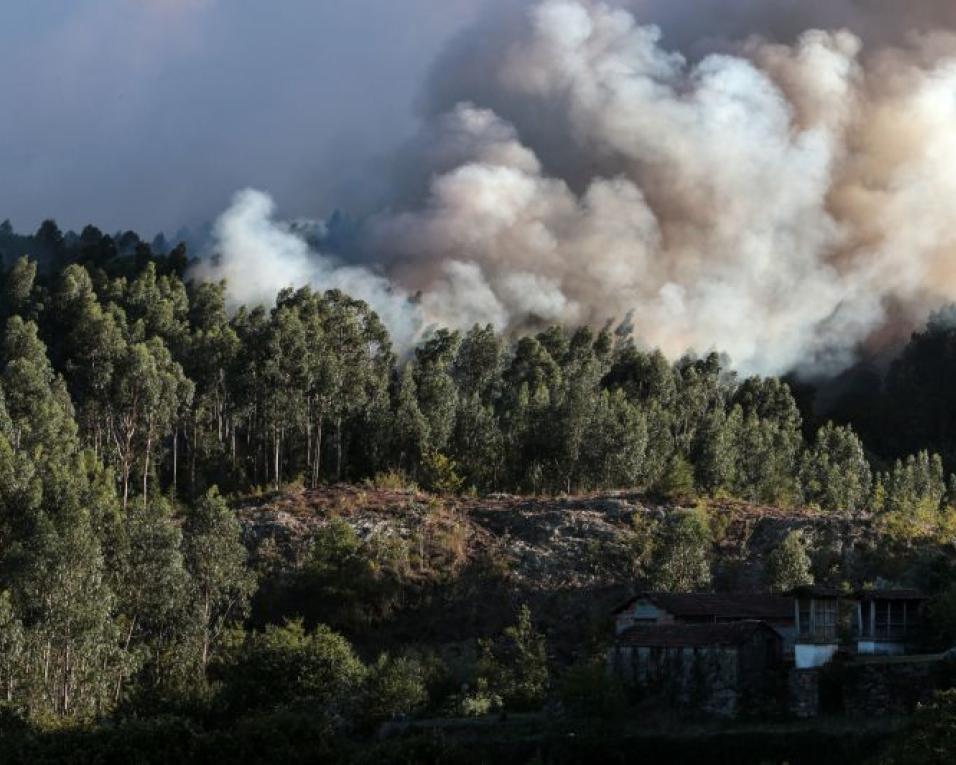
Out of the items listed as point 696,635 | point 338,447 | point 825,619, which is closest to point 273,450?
point 338,447

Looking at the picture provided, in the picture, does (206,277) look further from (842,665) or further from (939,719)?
(939,719)

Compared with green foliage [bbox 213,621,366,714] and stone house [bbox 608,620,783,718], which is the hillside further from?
green foliage [bbox 213,621,366,714]

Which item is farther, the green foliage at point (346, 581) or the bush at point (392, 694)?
the green foliage at point (346, 581)

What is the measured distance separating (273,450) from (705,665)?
47.9m

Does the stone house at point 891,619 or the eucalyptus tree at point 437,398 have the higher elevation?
the eucalyptus tree at point 437,398

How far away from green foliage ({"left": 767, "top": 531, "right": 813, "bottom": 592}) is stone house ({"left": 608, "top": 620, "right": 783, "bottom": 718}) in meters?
15.3

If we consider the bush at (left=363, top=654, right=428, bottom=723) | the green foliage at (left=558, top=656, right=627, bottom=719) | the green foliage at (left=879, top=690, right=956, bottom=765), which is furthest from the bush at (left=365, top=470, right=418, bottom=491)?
the green foliage at (left=879, top=690, right=956, bottom=765)

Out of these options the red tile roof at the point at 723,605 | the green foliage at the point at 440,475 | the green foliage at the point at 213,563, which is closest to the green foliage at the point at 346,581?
the green foliage at the point at 213,563

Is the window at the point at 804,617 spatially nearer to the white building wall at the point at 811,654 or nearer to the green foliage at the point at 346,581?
the white building wall at the point at 811,654

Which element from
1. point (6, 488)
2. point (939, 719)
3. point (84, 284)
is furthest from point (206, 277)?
point (939, 719)

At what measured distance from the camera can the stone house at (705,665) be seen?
2048 inches

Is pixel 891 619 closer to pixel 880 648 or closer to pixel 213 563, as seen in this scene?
pixel 880 648

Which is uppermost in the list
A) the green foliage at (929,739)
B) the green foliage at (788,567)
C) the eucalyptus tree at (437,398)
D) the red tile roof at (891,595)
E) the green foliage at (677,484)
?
the eucalyptus tree at (437,398)

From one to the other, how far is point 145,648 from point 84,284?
185ft
